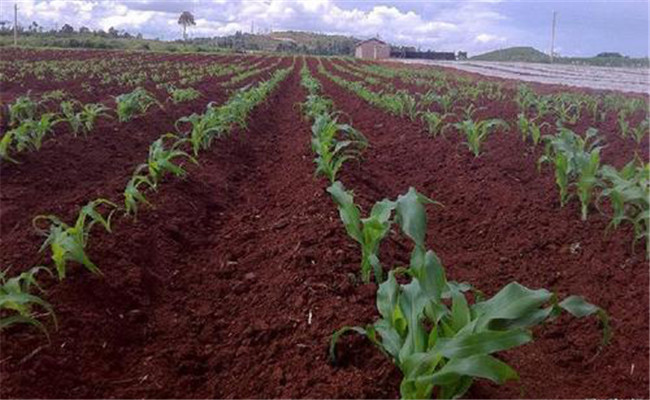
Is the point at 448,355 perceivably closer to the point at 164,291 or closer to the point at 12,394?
A: the point at 12,394

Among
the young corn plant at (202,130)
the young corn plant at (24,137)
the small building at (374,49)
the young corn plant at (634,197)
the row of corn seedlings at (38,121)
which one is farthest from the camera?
the small building at (374,49)

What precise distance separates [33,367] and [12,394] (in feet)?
0.63

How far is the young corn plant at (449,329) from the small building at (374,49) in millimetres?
64972

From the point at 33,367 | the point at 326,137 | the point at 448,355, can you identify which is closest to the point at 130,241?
the point at 33,367

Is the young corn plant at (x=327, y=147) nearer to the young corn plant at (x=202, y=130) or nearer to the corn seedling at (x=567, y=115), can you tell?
the young corn plant at (x=202, y=130)

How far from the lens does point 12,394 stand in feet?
7.77

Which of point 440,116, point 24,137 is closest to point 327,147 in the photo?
point 24,137

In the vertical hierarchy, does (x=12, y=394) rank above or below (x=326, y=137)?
below

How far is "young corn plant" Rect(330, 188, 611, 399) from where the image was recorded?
1807 millimetres

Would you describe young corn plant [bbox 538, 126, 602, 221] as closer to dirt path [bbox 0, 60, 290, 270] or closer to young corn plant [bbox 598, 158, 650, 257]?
young corn plant [bbox 598, 158, 650, 257]

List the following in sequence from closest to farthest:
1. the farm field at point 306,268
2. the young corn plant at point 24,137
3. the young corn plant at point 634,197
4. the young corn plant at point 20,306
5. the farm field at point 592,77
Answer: the farm field at point 306,268
the young corn plant at point 20,306
the young corn plant at point 634,197
the young corn plant at point 24,137
the farm field at point 592,77

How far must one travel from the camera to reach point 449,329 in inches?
83.5

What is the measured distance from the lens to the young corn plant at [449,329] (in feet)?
5.93

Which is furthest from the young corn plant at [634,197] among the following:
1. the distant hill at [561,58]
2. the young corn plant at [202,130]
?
the distant hill at [561,58]
